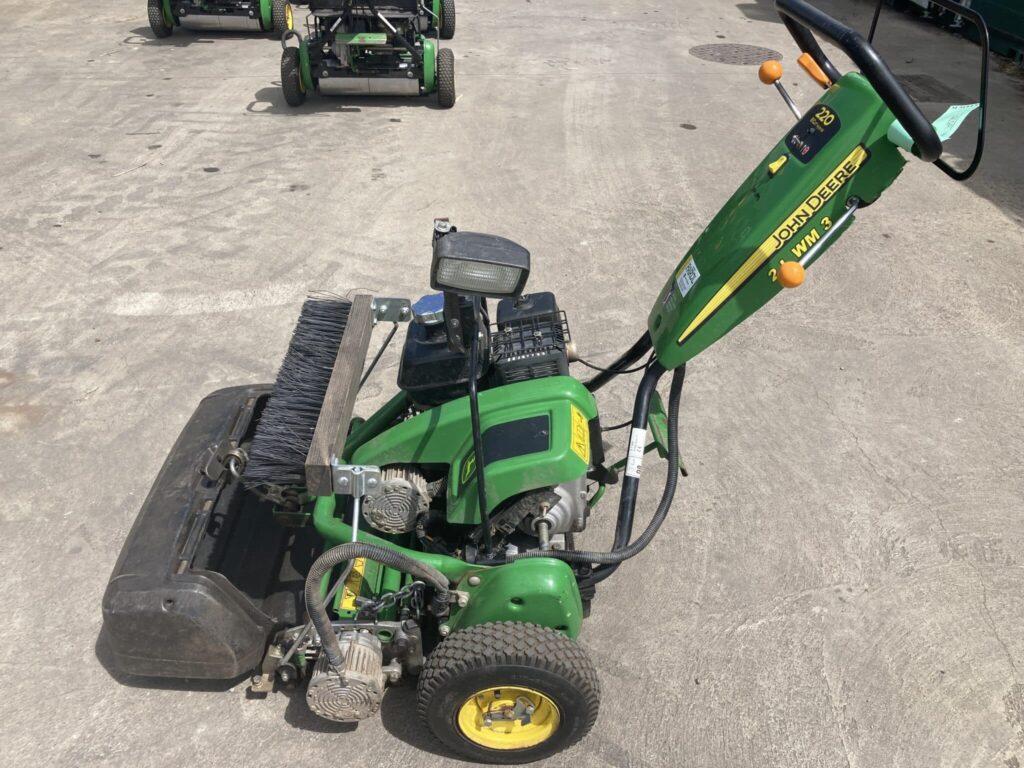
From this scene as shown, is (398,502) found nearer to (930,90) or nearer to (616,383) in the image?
(616,383)

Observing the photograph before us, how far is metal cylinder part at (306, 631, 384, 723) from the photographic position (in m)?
2.46

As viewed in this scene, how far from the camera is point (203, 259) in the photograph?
5.58 meters

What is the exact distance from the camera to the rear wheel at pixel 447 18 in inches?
413

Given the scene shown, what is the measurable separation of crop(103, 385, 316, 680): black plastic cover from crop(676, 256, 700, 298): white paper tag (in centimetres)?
161

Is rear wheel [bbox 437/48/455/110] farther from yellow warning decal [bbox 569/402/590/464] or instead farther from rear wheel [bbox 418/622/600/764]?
rear wheel [bbox 418/622/600/764]

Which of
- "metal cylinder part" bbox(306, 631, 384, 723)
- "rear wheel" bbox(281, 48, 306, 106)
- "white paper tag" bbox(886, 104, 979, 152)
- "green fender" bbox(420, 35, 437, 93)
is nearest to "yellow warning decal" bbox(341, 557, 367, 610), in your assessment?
"metal cylinder part" bbox(306, 631, 384, 723)

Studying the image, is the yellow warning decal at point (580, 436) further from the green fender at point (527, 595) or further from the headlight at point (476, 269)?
the headlight at point (476, 269)

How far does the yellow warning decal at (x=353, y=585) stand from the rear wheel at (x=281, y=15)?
936 centimetres

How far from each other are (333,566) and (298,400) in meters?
0.69

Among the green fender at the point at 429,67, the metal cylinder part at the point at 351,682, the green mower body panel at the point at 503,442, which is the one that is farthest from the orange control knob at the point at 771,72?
the green fender at the point at 429,67

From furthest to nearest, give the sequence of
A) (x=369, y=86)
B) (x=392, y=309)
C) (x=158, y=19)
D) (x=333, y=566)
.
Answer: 1. (x=158, y=19)
2. (x=369, y=86)
3. (x=392, y=309)
4. (x=333, y=566)

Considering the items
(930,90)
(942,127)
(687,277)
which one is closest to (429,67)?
(930,90)

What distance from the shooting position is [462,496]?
8.40 feet

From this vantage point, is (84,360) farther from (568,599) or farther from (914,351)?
(914,351)
